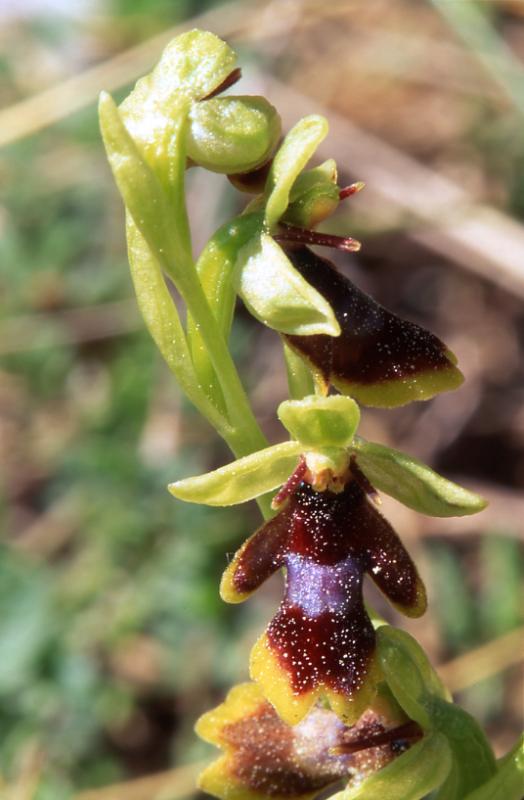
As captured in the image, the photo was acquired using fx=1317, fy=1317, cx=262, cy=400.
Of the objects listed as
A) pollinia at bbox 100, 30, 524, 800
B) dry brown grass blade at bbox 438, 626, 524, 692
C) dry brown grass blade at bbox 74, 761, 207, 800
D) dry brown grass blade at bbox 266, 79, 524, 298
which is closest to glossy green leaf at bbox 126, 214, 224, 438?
pollinia at bbox 100, 30, 524, 800

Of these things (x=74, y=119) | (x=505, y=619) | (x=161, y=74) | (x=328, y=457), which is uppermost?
(x=161, y=74)

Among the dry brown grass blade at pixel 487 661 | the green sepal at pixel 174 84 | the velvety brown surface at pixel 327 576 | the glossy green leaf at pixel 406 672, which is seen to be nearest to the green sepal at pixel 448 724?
the glossy green leaf at pixel 406 672

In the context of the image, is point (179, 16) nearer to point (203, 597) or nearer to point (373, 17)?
point (373, 17)

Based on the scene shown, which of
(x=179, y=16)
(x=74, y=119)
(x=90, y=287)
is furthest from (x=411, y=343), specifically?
(x=179, y=16)

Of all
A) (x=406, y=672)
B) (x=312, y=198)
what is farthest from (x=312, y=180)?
(x=406, y=672)

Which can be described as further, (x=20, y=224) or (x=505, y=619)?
(x=20, y=224)
